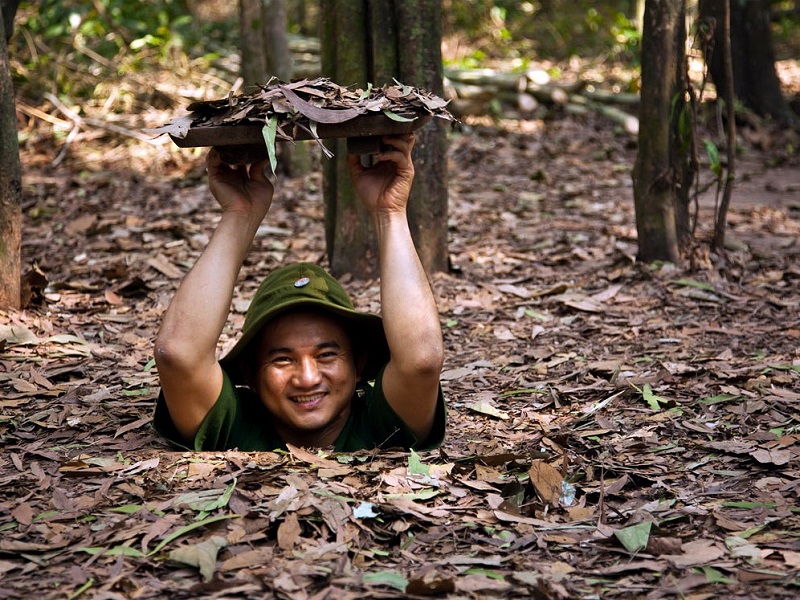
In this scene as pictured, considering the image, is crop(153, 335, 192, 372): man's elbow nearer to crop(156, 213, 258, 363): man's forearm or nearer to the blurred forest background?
crop(156, 213, 258, 363): man's forearm

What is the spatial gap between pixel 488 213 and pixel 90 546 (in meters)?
5.59

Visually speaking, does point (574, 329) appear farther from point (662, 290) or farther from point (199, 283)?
point (199, 283)

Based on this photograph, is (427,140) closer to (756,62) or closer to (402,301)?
(402,301)

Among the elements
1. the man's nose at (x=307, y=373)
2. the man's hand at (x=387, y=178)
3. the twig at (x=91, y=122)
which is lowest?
the man's nose at (x=307, y=373)

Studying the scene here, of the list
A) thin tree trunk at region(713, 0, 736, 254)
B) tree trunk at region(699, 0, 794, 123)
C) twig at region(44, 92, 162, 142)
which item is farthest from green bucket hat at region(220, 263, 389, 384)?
tree trunk at region(699, 0, 794, 123)

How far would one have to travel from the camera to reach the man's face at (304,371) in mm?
3555

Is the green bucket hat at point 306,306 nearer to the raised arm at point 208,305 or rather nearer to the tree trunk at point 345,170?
the raised arm at point 208,305

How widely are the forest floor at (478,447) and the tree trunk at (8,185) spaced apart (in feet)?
0.83

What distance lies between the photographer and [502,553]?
2.92 meters

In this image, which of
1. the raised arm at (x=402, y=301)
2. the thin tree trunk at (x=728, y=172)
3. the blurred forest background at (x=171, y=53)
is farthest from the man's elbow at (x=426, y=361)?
the blurred forest background at (x=171, y=53)

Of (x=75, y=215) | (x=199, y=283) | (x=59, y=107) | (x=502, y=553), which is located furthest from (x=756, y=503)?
(x=59, y=107)

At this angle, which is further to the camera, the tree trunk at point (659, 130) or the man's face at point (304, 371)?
the tree trunk at point (659, 130)

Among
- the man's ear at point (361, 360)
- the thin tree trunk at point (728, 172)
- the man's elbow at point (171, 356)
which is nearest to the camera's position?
the man's elbow at point (171, 356)

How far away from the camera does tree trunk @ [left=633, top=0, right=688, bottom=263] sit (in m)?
5.99
